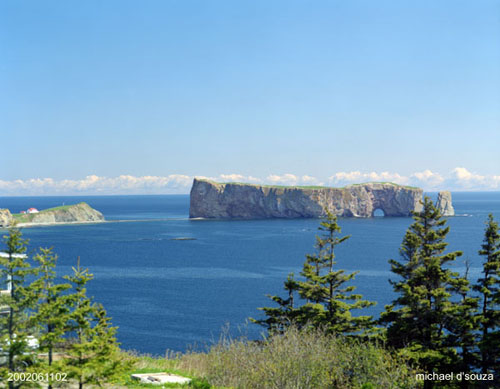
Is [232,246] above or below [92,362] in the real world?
below

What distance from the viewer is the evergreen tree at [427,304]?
23.9m

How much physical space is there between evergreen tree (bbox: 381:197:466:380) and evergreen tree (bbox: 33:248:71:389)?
1611 centimetres

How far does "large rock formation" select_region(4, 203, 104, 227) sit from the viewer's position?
171875 mm

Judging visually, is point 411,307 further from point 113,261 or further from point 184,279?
point 113,261

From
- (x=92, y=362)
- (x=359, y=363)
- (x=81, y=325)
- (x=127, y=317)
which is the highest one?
(x=81, y=325)

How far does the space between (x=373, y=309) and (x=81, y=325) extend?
133ft

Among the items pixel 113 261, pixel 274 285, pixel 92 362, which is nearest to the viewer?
pixel 92 362

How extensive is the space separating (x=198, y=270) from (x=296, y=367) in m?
65.7

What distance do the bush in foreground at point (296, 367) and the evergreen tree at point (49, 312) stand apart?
6.19 meters

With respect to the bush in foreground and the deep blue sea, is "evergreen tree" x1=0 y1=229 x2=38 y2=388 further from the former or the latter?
the deep blue sea

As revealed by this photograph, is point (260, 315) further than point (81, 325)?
Yes

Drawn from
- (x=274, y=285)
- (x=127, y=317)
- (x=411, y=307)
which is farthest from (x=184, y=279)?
(x=411, y=307)

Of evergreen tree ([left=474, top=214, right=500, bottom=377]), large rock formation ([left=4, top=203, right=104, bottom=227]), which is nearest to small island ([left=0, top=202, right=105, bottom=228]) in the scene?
large rock formation ([left=4, top=203, right=104, bottom=227])

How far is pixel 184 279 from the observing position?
2891 inches
